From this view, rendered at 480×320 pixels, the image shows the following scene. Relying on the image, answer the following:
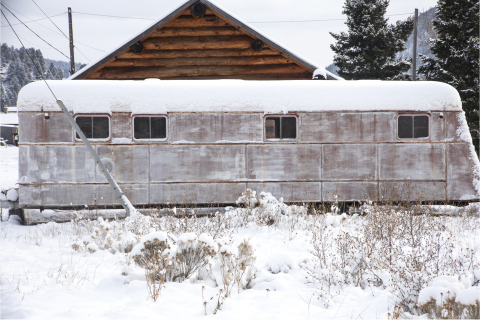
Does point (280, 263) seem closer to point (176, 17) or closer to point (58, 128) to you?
point (58, 128)

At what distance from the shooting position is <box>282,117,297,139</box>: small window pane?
7.14 metres

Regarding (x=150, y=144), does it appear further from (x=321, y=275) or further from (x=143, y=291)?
(x=321, y=275)

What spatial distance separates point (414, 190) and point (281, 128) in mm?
3113

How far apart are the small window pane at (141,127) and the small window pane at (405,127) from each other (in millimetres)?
A: 5429

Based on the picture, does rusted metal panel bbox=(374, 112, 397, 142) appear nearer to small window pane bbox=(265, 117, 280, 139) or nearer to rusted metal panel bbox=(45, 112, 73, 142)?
small window pane bbox=(265, 117, 280, 139)

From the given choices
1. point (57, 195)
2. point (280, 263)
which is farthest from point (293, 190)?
point (57, 195)

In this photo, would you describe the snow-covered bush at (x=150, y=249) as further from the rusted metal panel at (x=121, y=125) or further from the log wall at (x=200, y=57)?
the log wall at (x=200, y=57)

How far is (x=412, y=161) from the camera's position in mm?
7055

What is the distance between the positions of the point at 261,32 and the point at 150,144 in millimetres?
5233

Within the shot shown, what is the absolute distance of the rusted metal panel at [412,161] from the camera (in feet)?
23.0

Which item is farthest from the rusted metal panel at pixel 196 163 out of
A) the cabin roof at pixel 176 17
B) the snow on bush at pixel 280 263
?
the cabin roof at pixel 176 17

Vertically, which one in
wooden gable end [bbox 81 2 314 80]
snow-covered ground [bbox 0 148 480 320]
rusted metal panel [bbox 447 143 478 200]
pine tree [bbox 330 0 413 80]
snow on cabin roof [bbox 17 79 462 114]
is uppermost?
pine tree [bbox 330 0 413 80]

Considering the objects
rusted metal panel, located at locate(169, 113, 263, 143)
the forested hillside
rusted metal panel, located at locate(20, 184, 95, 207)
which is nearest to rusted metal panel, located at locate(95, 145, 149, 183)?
rusted metal panel, located at locate(20, 184, 95, 207)

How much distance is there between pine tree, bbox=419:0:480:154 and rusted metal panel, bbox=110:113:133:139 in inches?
515
